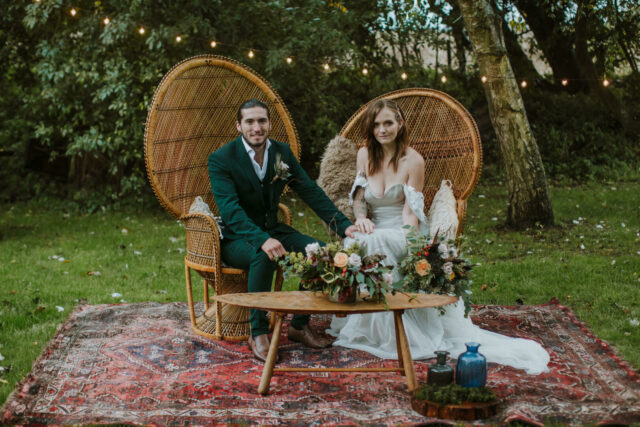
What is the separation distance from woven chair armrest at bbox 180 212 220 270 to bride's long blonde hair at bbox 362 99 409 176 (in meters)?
1.11

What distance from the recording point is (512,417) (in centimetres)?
257

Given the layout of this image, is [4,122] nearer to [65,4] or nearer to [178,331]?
[65,4]

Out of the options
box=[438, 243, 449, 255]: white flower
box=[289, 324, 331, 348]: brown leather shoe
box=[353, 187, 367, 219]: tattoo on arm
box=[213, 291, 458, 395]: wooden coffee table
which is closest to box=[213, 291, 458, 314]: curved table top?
box=[213, 291, 458, 395]: wooden coffee table

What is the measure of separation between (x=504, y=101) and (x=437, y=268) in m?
3.44

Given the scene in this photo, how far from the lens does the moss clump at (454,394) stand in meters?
2.65

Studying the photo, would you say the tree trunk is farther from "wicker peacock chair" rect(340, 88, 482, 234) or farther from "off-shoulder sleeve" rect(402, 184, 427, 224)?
"off-shoulder sleeve" rect(402, 184, 427, 224)

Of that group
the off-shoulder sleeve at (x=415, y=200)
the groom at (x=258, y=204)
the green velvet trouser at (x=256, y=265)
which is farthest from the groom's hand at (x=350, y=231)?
the off-shoulder sleeve at (x=415, y=200)

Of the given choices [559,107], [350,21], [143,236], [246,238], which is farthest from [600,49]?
[246,238]

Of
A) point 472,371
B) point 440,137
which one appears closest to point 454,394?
point 472,371

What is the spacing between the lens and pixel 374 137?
421cm

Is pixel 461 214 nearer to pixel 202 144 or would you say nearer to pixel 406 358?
pixel 406 358

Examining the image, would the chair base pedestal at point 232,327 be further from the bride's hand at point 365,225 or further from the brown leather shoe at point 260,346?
the bride's hand at point 365,225

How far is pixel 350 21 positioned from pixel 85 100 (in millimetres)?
3365

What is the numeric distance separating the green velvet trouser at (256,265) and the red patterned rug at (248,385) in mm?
161
